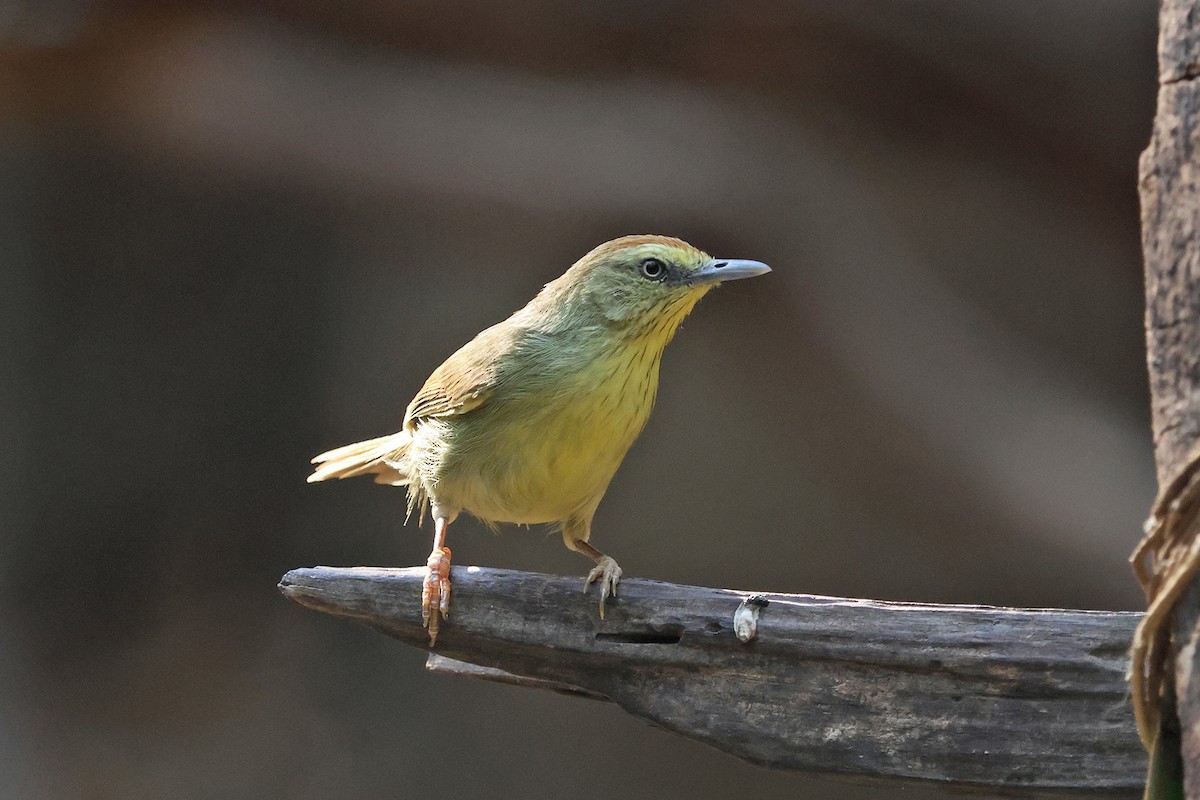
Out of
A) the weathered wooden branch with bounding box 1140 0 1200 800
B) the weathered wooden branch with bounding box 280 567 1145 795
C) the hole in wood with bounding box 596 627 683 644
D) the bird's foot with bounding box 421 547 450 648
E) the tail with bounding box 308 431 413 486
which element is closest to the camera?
the weathered wooden branch with bounding box 1140 0 1200 800

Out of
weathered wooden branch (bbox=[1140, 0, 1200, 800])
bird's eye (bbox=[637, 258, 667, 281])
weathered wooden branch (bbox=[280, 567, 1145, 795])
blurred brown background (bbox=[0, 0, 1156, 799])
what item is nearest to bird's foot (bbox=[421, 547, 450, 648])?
weathered wooden branch (bbox=[280, 567, 1145, 795])

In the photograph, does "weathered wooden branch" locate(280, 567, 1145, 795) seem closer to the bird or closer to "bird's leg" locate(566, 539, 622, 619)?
"bird's leg" locate(566, 539, 622, 619)

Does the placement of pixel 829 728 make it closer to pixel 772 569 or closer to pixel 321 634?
pixel 772 569

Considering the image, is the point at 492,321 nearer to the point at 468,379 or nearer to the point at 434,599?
the point at 468,379

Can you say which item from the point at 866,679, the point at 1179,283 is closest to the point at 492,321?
the point at 866,679

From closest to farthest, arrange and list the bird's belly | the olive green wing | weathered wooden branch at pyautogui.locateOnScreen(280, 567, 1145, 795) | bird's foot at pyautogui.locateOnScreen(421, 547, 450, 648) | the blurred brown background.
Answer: weathered wooden branch at pyautogui.locateOnScreen(280, 567, 1145, 795)
bird's foot at pyautogui.locateOnScreen(421, 547, 450, 648)
the bird's belly
the olive green wing
the blurred brown background
